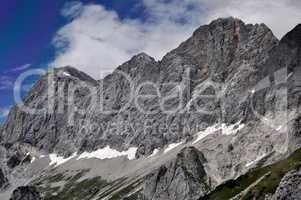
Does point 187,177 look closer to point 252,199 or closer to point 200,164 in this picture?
point 200,164

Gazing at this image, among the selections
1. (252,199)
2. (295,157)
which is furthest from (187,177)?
(252,199)

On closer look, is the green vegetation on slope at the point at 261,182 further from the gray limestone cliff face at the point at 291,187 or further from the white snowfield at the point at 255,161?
the white snowfield at the point at 255,161

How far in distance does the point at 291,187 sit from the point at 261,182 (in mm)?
43753

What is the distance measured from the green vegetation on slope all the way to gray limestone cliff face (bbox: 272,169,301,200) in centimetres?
2365

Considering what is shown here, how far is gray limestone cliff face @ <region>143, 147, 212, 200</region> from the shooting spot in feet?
570

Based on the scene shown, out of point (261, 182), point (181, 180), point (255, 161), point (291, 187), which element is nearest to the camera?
point (291, 187)

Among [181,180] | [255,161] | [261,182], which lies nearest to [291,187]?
[261,182]

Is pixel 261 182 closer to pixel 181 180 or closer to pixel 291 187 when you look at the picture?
pixel 291 187

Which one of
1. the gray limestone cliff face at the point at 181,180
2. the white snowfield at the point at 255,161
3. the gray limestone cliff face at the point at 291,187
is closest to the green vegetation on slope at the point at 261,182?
the gray limestone cliff face at the point at 291,187

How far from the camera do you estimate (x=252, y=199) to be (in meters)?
90.1

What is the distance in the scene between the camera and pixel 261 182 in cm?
10475

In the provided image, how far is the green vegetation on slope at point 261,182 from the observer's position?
9294 cm

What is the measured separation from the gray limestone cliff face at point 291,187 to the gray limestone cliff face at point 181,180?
108876 millimetres

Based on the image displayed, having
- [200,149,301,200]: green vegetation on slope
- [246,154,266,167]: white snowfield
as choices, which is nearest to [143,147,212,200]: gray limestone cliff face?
[246,154,266,167]: white snowfield
